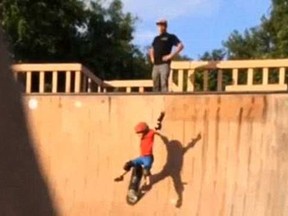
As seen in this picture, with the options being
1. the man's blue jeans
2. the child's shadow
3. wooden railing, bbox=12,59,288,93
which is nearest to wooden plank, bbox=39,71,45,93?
wooden railing, bbox=12,59,288,93

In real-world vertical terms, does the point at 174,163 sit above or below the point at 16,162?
below

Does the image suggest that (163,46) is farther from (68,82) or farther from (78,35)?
(78,35)

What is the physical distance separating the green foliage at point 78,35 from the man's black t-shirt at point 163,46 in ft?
34.3

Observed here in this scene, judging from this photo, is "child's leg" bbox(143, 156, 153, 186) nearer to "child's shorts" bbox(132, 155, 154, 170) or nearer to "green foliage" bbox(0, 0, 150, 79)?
"child's shorts" bbox(132, 155, 154, 170)

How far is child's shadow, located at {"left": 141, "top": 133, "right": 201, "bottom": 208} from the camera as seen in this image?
14375 millimetres

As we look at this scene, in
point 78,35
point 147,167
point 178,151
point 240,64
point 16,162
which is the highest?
point 78,35

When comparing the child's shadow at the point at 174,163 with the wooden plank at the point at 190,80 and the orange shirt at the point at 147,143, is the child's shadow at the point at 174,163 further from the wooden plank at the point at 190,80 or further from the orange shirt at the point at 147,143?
the wooden plank at the point at 190,80

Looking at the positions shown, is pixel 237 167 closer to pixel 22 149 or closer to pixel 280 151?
pixel 280 151

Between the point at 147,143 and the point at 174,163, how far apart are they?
640 millimetres

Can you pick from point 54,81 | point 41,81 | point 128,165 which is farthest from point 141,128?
point 41,81

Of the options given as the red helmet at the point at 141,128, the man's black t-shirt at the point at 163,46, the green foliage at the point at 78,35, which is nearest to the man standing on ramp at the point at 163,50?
the man's black t-shirt at the point at 163,46

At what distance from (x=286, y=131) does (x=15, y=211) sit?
40.9 feet

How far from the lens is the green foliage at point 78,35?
28.1m

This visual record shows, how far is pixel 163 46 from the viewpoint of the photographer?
1427 cm
